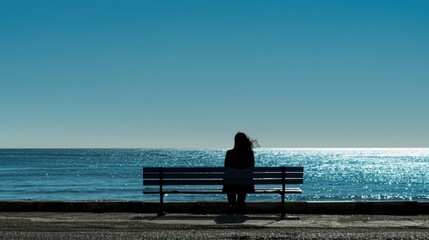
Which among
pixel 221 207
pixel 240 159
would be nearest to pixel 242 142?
pixel 240 159

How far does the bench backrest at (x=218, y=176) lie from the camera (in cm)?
1234

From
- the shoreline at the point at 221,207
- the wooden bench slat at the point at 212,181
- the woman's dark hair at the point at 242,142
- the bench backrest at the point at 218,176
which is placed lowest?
the shoreline at the point at 221,207

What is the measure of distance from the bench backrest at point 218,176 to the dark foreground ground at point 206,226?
678 millimetres

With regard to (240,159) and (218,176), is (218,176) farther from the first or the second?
(240,159)

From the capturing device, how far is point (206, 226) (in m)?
10.3

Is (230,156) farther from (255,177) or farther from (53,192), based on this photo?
(53,192)

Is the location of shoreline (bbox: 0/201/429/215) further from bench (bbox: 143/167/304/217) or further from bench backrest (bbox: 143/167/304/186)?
bench backrest (bbox: 143/167/304/186)

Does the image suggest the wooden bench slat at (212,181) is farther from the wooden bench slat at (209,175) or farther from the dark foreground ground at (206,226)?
the dark foreground ground at (206,226)

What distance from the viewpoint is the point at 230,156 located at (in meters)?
13.0

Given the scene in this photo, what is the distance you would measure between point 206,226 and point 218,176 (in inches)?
88.3

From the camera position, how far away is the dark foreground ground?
9211 millimetres

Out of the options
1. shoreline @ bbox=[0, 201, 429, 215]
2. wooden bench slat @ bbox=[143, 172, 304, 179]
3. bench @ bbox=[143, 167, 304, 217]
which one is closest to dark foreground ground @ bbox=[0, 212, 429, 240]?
shoreline @ bbox=[0, 201, 429, 215]

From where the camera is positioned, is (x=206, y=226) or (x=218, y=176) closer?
(x=206, y=226)

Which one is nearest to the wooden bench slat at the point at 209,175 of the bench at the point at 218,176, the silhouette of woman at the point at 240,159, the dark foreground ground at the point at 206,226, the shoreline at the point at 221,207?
the bench at the point at 218,176
